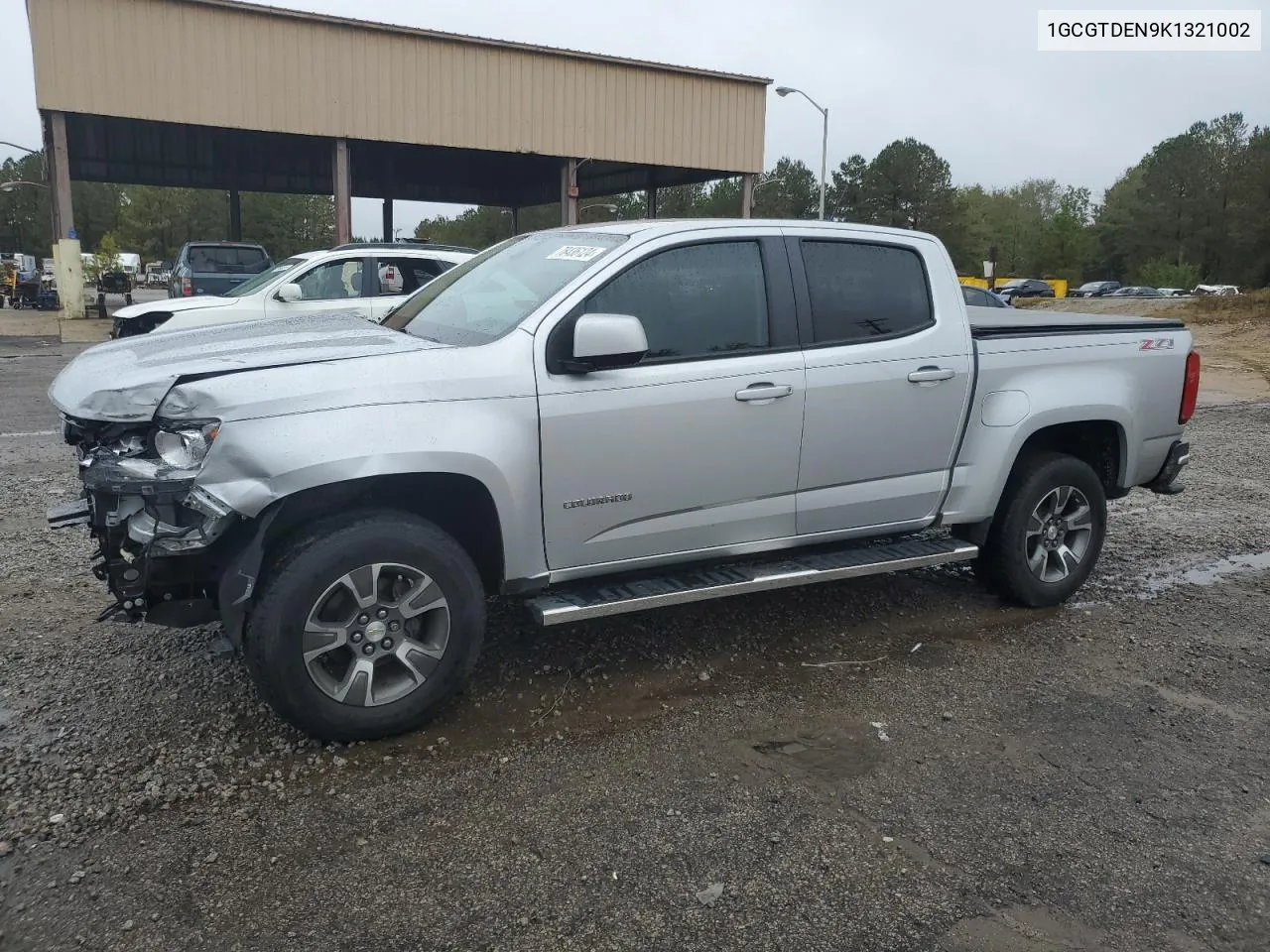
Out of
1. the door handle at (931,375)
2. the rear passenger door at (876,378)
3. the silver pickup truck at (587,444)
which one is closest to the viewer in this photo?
the silver pickup truck at (587,444)

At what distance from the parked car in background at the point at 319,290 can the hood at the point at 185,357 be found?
274 inches

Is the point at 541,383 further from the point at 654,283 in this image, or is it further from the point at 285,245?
the point at 285,245

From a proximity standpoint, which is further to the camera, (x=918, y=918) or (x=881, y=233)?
(x=881, y=233)

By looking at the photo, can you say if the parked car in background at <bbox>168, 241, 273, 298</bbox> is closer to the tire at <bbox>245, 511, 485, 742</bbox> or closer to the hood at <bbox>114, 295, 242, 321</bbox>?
the hood at <bbox>114, 295, 242, 321</bbox>

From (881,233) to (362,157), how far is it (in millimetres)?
31790

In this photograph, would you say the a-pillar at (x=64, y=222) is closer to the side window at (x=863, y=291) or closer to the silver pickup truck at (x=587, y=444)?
the silver pickup truck at (x=587, y=444)

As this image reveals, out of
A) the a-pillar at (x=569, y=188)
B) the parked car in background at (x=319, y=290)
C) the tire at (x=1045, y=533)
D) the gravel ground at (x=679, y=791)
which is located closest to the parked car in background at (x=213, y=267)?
the parked car in background at (x=319, y=290)

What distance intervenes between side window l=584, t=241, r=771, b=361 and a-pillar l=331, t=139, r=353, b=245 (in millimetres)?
22174

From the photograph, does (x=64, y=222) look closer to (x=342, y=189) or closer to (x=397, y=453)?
(x=342, y=189)

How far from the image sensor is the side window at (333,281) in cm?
1150

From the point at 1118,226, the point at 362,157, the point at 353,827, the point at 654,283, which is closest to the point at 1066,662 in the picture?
the point at 654,283

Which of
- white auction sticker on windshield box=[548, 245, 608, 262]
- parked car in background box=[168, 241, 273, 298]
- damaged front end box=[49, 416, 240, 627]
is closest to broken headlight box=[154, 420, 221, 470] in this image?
damaged front end box=[49, 416, 240, 627]

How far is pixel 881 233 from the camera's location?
4867 mm

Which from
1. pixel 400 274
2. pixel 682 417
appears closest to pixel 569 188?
pixel 400 274
